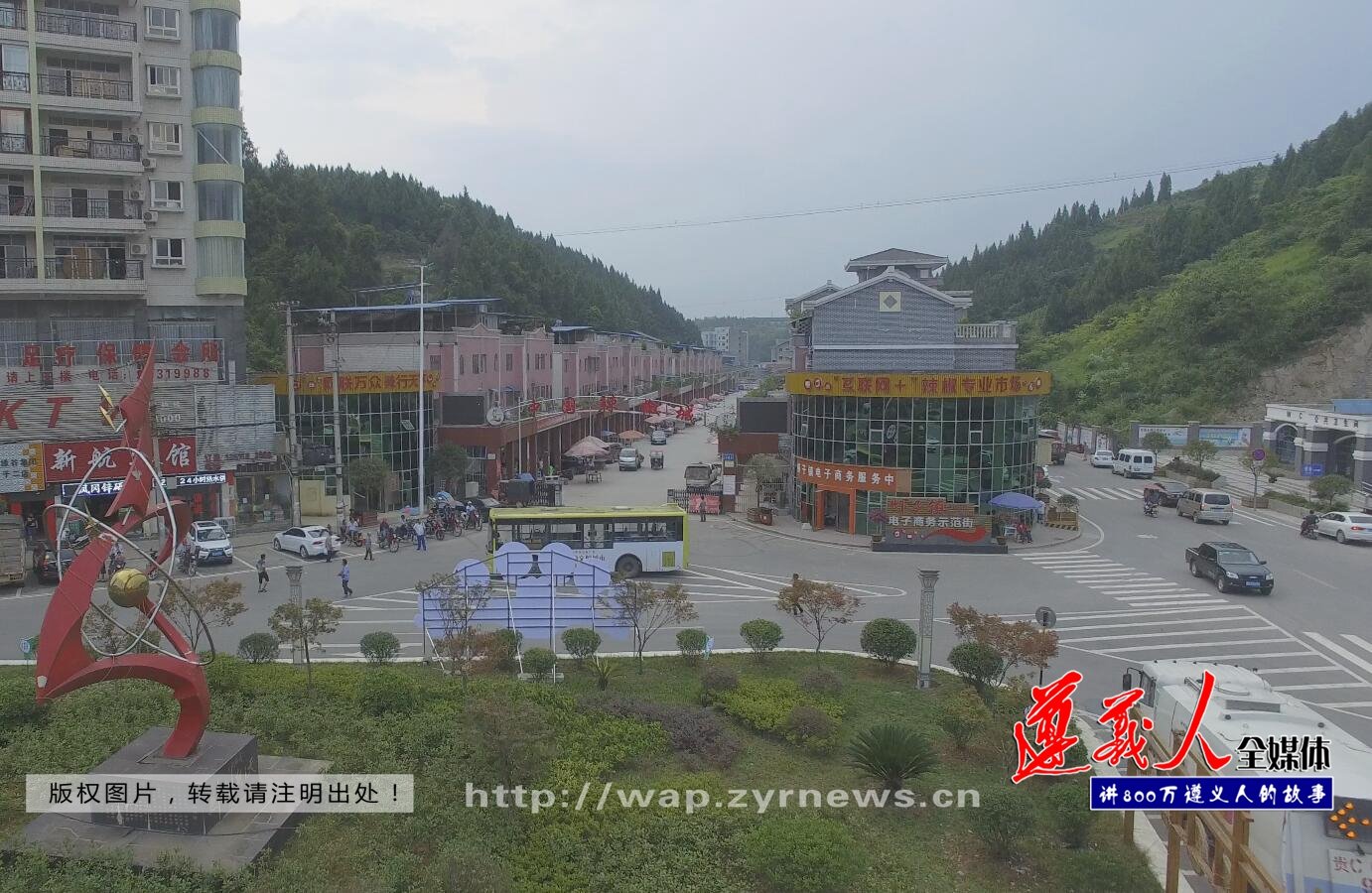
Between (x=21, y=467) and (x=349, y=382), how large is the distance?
36.8ft

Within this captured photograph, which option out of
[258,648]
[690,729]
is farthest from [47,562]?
[690,729]

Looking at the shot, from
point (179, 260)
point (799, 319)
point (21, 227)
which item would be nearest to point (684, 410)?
point (799, 319)

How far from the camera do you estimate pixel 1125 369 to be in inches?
2771

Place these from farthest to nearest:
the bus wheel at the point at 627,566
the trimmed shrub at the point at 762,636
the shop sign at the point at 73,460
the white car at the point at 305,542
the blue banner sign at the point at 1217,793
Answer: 1. the white car at the point at 305,542
2. the shop sign at the point at 73,460
3. the bus wheel at the point at 627,566
4. the trimmed shrub at the point at 762,636
5. the blue banner sign at the point at 1217,793

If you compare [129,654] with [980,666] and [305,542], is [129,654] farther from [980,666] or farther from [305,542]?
[305,542]

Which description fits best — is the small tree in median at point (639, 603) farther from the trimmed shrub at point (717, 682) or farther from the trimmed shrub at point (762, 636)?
the trimmed shrub at point (717, 682)

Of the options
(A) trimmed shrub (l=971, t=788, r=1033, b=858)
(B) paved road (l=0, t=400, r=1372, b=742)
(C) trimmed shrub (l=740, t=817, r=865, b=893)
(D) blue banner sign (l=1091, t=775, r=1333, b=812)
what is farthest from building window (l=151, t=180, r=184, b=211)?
(D) blue banner sign (l=1091, t=775, r=1333, b=812)

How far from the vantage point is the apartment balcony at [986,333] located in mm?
35156

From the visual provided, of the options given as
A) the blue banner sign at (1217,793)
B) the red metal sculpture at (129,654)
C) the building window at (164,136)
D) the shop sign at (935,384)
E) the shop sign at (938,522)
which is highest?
the building window at (164,136)

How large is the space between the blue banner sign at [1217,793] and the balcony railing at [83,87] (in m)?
34.9

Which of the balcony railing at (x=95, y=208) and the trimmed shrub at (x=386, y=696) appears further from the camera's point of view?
the balcony railing at (x=95, y=208)

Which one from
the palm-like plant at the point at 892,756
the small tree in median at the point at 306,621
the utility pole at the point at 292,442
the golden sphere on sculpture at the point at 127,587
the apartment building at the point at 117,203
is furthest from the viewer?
the utility pole at the point at 292,442

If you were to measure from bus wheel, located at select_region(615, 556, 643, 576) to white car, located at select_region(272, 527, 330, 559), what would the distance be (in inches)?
373

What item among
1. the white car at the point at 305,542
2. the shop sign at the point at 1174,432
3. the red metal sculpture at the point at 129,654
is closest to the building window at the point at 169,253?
the white car at the point at 305,542
